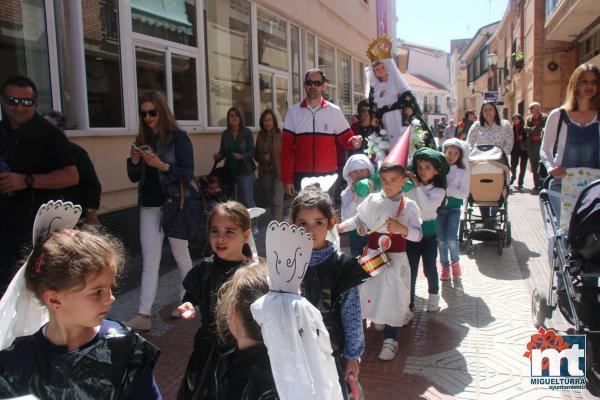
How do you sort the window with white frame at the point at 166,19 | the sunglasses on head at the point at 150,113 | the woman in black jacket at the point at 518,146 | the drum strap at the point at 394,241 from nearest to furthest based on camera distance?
1. the drum strap at the point at 394,241
2. the sunglasses on head at the point at 150,113
3. the window with white frame at the point at 166,19
4. the woman in black jacket at the point at 518,146

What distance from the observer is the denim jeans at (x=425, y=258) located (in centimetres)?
459

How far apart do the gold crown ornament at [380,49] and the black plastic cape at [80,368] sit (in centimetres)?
429

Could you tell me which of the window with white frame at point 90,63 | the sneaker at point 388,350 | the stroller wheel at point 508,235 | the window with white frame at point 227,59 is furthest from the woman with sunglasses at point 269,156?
the sneaker at point 388,350

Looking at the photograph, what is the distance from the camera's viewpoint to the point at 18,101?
3.33 m

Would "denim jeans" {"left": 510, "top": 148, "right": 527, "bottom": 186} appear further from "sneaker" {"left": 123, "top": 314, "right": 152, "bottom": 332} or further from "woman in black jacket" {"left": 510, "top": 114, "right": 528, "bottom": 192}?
"sneaker" {"left": 123, "top": 314, "right": 152, "bottom": 332}

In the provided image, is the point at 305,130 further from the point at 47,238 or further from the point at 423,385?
the point at 47,238

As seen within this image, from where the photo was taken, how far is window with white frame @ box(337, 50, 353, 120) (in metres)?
15.7

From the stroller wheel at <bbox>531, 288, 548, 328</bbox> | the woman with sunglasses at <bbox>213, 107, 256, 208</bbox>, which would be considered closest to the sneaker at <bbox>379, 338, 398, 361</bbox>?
Answer: the stroller wheel at <bbox>531, 288, 548, 328</bbox>

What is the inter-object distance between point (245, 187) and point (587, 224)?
503 cm

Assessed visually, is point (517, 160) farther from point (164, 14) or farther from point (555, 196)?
point (164, 14)

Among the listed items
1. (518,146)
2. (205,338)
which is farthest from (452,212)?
(518,146)

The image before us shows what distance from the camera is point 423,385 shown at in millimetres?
3502

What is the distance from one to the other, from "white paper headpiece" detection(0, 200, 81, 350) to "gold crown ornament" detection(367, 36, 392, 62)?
4.11m

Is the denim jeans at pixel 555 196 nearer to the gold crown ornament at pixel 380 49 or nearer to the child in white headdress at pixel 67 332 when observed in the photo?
the gold crown ornament at pixel 380 49
